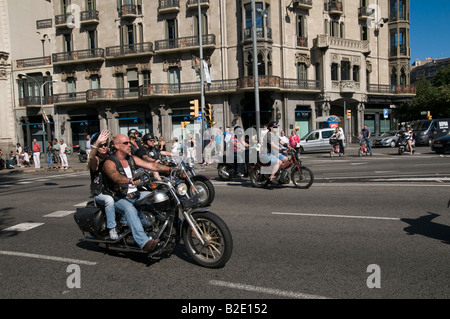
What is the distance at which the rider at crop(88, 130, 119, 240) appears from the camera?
15.3ft

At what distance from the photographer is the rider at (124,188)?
4367 millimetres

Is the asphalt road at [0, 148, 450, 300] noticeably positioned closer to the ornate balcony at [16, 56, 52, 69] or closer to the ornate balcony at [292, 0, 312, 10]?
the ornate balcony at [292, 0, 312, 10]

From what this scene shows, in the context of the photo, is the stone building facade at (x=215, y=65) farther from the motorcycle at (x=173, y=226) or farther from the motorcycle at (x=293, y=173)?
the motorcycle at (x=173, y=226)

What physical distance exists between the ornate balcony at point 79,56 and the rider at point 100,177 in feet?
108

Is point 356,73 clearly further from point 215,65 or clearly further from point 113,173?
point 113,173

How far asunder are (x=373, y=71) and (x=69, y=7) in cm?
3261

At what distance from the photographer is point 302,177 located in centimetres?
996

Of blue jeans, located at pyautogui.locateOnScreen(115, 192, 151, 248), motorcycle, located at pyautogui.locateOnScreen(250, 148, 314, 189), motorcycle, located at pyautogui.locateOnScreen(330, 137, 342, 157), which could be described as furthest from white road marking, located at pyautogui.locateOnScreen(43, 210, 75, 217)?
motorcycle, located at pyautogui.locateOnScreen(330, 137, 342, 157)

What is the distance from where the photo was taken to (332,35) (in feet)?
115

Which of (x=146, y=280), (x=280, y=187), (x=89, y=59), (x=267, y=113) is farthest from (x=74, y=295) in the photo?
(x=89, y=59)

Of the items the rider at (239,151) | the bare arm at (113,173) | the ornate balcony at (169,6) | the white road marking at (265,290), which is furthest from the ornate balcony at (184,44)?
the white road marking at (265,290)

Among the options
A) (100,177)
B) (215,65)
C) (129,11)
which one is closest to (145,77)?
(129,11)

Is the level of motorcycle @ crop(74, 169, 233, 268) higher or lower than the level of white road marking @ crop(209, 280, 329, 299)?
higher
